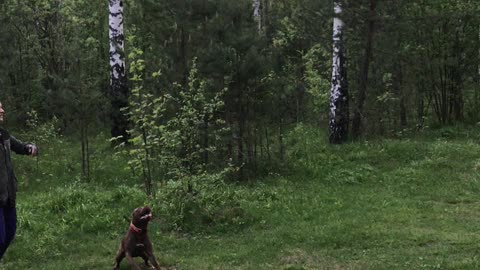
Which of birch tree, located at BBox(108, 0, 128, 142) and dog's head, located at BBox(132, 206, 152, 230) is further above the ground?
birch tree, located at BBox(108, 0, 128, 142)

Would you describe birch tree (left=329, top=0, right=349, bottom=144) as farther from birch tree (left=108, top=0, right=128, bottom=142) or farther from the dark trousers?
the dark trousers

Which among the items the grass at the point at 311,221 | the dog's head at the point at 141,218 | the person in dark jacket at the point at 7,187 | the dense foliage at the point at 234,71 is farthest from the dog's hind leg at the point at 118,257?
the dense foliage at the point at 234,71

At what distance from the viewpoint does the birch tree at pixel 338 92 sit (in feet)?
44.7

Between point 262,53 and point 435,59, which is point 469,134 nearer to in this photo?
point 435,59

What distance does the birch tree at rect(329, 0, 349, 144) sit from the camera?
1363 centimetres

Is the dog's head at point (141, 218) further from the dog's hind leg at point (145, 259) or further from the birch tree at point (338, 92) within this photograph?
the birch tree at point (338, 92)

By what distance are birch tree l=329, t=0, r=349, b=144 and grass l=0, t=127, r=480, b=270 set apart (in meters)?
1.65

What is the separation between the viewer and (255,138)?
10.9 m

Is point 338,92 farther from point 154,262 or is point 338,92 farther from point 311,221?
point 154,262

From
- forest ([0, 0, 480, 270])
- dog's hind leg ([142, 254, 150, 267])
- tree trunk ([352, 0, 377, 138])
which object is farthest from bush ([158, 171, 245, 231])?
tree trunk ([352, 0, 377, 138])

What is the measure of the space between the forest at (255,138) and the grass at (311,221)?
0.03m

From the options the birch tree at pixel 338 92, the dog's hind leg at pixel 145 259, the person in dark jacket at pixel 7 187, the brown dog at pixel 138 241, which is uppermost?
the birch tree at pixel 338 92

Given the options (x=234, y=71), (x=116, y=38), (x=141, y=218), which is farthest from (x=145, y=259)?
(x=116, y=38)

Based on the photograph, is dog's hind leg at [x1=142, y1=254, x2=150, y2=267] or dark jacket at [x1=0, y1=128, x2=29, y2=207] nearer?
dark jacket at [x1=0, y1=128, x2=29, y2=207]
